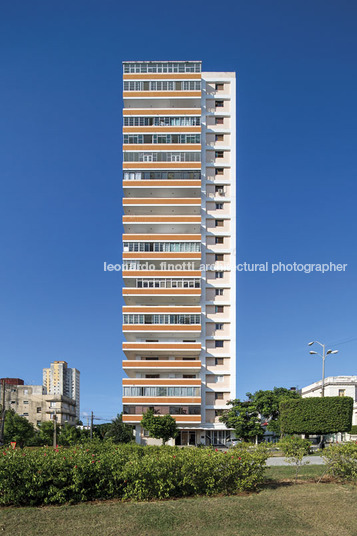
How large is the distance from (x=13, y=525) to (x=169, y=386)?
47.9 metres

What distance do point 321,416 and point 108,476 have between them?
36884mm

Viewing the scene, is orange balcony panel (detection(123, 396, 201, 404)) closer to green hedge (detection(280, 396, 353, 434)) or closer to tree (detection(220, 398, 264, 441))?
tree (detection(220, 398, 264, 441))

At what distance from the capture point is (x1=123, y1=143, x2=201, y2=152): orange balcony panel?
2574 inches

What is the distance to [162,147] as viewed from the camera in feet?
216

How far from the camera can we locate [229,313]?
65000 millimetres

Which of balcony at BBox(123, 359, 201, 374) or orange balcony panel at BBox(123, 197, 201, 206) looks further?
orange balcony panel at BBox(123, 197, 201, 206)

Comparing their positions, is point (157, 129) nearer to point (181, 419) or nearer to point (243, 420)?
point (181, 419)

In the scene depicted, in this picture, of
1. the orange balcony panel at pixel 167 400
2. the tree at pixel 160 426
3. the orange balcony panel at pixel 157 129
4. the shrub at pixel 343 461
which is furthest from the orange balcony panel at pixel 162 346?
the shrub at pixel 343 461

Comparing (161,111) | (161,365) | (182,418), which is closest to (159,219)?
(161,111)

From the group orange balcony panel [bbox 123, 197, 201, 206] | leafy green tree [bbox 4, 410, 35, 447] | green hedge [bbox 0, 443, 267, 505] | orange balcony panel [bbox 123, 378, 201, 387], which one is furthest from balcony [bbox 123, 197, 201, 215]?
green hedge [bbox 0, 443, 267, 505]

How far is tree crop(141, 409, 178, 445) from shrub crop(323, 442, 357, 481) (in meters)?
37.1

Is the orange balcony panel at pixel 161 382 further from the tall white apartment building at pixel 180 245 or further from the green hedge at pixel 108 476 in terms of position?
the green hedge at pixel 108 476

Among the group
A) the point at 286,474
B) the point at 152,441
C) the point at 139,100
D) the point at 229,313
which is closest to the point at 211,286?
the point at 229,313

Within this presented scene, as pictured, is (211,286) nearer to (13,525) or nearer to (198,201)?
(198,201)
